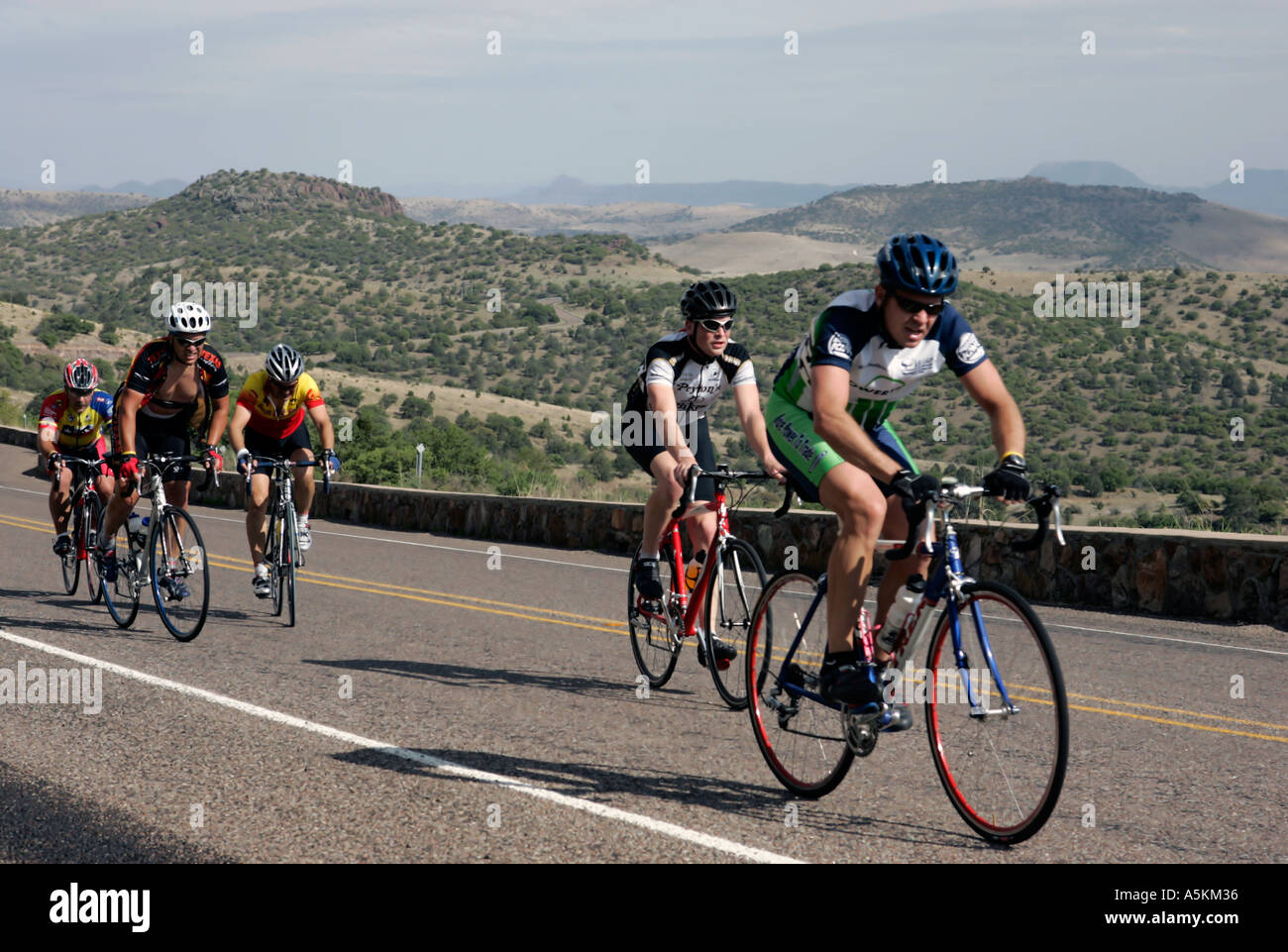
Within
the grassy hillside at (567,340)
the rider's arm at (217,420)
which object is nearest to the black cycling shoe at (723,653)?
the rider's arm at (217,420)

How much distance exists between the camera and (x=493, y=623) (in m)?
10.1

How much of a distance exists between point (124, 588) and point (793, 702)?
20.2ft

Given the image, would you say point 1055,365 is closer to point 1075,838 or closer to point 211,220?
point 1075,838

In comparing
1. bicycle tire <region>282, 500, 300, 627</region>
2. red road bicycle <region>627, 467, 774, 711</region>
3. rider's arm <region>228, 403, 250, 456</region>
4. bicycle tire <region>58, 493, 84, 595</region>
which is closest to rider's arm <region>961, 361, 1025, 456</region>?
red road bicycle <region>627, 467, 774, 711</region>

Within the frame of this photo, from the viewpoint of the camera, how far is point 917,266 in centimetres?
460

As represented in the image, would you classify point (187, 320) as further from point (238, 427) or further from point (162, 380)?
point (238, 427)

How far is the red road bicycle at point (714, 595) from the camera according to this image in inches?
256

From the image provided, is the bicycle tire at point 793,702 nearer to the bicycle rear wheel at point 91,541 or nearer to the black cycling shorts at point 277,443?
the black cycling shorts at point 277,443

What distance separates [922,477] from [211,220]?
168 metres

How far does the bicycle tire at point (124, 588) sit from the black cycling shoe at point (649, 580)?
419 centimetres

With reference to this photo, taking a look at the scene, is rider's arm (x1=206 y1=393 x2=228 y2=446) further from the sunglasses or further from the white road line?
the sunglasses

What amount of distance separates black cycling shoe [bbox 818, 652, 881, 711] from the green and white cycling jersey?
3.32 ft

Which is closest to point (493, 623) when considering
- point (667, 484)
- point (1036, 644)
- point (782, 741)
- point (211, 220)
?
point (667, 484)

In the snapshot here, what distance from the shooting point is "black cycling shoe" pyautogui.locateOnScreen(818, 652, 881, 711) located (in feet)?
15.4
